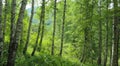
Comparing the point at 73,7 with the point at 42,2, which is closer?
the point at 42,2

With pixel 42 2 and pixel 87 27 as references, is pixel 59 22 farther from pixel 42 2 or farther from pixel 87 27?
pixel 42 2

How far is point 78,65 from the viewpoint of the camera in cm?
2377

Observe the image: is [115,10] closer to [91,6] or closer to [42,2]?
[42,2]

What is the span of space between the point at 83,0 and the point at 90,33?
152 inches

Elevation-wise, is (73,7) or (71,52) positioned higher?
(73,7)

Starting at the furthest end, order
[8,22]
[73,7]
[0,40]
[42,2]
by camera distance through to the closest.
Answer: [73,7], [8,22], [42,2], [0,40]

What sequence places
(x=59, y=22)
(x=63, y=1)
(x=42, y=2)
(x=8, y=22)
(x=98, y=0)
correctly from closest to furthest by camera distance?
(x=42, y=2), (x=8, y=22), (x=63, y=1), (x=98, y=0), (x=59, y=22)

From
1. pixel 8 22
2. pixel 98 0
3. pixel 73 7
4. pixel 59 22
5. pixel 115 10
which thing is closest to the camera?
pixel 115 10

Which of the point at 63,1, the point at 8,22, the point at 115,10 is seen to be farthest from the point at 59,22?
the point at 115,10

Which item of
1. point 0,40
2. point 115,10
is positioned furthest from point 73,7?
point 0,40

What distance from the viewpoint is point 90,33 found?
2950 cm

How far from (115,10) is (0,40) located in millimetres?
7167

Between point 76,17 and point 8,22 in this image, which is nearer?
point 8,22

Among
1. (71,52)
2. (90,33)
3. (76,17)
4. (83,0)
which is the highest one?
(83,0)
